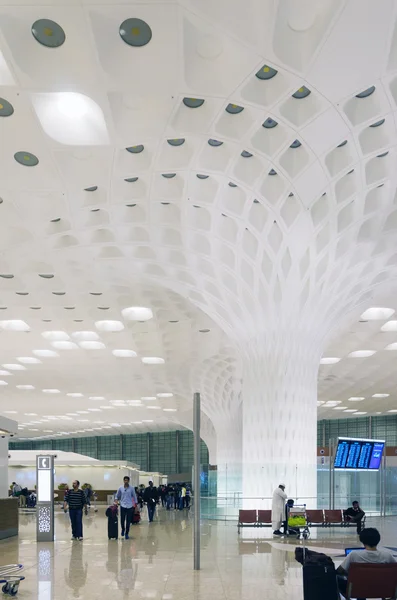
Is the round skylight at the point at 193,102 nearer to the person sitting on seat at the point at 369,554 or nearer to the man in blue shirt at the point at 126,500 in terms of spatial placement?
the person sitting on seat at the point at 369,554

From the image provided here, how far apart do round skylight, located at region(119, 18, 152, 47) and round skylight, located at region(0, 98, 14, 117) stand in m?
2.82

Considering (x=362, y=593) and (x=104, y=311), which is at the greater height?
(x=104, y=311)

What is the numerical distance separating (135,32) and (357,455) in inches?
594

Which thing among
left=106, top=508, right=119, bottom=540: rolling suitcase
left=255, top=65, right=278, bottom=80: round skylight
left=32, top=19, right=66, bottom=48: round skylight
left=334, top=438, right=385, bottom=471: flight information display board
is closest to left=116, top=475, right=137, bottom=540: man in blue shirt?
left=106, top=508, right=119, bottom=540: rolling suitcase

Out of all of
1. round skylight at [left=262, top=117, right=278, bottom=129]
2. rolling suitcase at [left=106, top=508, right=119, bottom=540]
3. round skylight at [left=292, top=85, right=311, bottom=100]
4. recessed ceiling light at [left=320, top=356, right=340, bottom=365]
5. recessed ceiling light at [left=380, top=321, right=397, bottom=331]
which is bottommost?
rolling suitcase at [left=106, top=508, right=119, bottom=540]

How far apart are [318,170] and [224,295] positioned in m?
6.24

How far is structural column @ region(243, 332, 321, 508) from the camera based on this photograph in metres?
20.5

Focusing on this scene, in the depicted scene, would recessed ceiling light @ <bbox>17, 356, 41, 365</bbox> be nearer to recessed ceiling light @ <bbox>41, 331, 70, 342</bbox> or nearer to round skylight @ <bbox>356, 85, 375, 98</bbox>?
recessed ceiling light @ <bbox>41, 331, 70, 342</bbox>

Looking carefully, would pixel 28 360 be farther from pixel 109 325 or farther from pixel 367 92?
→ pixel 367 92

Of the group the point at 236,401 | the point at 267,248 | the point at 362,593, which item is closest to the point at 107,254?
the point at 267,248

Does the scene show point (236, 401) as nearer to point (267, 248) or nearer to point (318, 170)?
point (267, 248)

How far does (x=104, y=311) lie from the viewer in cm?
2975

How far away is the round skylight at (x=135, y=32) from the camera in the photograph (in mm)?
10305

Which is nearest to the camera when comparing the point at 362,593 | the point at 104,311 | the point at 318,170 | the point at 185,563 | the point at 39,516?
the point at 362,593
